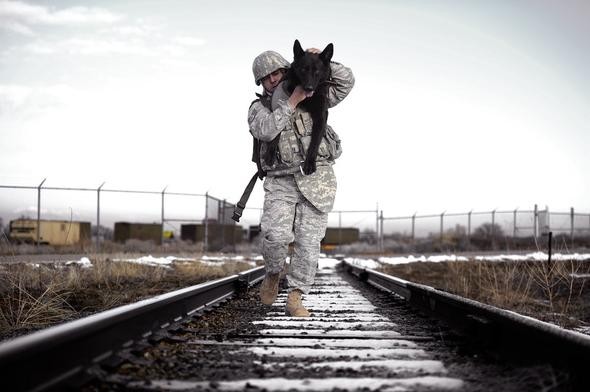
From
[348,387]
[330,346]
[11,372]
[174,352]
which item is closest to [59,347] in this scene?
[11,372]

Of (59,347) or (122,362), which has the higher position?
(59,347)

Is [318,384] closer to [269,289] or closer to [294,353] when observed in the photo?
[294,353]

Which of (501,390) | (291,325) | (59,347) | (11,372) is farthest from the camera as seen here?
(291,325)

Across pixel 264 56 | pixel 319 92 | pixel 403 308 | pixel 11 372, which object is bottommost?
pixel 403 308

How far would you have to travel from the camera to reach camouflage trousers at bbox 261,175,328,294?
13.5 feet

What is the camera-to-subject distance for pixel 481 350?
254cm

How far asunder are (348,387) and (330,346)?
0.79 metres

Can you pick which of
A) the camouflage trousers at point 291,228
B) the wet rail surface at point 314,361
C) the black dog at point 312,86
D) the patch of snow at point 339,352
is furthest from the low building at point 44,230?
the patch of snow at point 339,352

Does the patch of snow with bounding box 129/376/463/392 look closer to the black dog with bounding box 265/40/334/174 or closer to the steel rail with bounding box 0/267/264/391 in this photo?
the steel rail with bounding box 0/267/264/391

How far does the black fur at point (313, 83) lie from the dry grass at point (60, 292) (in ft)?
7.54

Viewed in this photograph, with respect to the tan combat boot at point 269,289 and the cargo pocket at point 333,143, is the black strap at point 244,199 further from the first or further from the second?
the cargo pocket at point 333,143

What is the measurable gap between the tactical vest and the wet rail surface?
44.6 inches

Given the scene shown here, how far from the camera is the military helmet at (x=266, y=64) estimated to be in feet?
13.2

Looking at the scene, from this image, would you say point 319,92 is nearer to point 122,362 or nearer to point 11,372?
point 122,362
